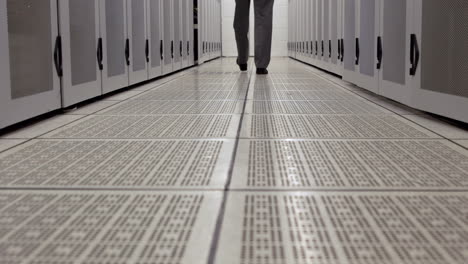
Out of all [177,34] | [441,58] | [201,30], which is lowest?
[441,58]

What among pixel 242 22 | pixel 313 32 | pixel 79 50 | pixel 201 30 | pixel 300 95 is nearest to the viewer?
pixel 79 50

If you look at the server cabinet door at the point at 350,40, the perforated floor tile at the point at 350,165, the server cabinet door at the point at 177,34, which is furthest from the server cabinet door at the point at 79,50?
the server cabinet door at the point at 177,34

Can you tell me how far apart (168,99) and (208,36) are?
6653 millimetres

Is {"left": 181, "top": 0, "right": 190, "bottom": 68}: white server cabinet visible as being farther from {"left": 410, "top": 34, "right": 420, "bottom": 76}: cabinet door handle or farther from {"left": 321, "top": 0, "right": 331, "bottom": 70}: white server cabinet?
{"left": 410, "top": 34, "right": 420, "bottom": 76}: cabinet door handle

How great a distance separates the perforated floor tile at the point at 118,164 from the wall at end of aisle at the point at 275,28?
11489 millimetres

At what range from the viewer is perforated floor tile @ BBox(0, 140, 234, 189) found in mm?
1307

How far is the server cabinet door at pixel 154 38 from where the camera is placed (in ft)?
14.8

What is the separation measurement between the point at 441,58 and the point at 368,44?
1255 millimetres

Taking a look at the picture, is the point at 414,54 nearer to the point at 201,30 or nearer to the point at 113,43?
the point at 113,43

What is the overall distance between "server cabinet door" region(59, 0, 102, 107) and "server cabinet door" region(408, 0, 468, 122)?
59.5 inches

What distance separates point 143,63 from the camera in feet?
13.9

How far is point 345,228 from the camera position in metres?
0.98

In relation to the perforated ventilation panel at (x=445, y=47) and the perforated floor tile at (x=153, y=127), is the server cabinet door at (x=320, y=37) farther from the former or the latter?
the perforated floor tile at (x=153, y=127)

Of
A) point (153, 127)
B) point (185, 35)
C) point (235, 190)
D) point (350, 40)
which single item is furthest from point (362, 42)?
point (185, 35)
